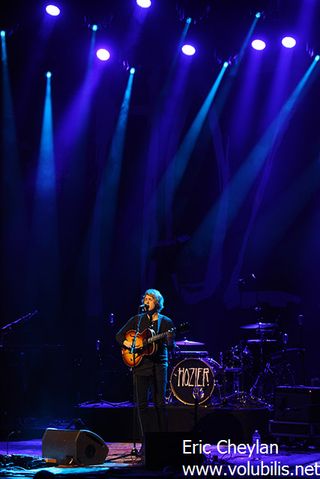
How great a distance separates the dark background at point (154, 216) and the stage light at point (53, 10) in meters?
1.46

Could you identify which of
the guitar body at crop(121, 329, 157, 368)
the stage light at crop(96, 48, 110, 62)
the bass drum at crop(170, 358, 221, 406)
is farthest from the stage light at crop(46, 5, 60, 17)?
the bass drum at crop(170, 358, 221, 406)

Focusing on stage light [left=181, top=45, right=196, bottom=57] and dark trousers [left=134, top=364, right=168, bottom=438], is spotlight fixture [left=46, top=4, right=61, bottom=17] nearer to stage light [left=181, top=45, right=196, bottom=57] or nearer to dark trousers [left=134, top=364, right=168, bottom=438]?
stage light [left=181, top=45, right=196, bottom=57]

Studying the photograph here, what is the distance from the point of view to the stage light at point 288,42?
10900 millimetres

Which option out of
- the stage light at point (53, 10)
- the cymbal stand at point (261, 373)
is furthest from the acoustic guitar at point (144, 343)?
the stage light at point (53, 10)

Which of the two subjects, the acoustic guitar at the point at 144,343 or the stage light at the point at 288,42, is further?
the stage light at the point at 288,42

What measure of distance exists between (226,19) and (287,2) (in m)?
0.95

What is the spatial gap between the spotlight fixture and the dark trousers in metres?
5.63

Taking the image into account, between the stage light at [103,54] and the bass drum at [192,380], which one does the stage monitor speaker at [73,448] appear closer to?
the bass drum at [192,380]

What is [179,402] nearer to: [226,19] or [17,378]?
[17,378]

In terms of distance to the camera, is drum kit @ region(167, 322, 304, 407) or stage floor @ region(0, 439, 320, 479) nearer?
stage floor @ region(0, 439, 320, 479)

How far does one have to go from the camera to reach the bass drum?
9.56 metres

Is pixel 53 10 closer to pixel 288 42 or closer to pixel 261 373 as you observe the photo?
pixel 288 42

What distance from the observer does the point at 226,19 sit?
10086mm

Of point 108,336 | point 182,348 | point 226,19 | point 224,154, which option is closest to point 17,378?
point 108,336
